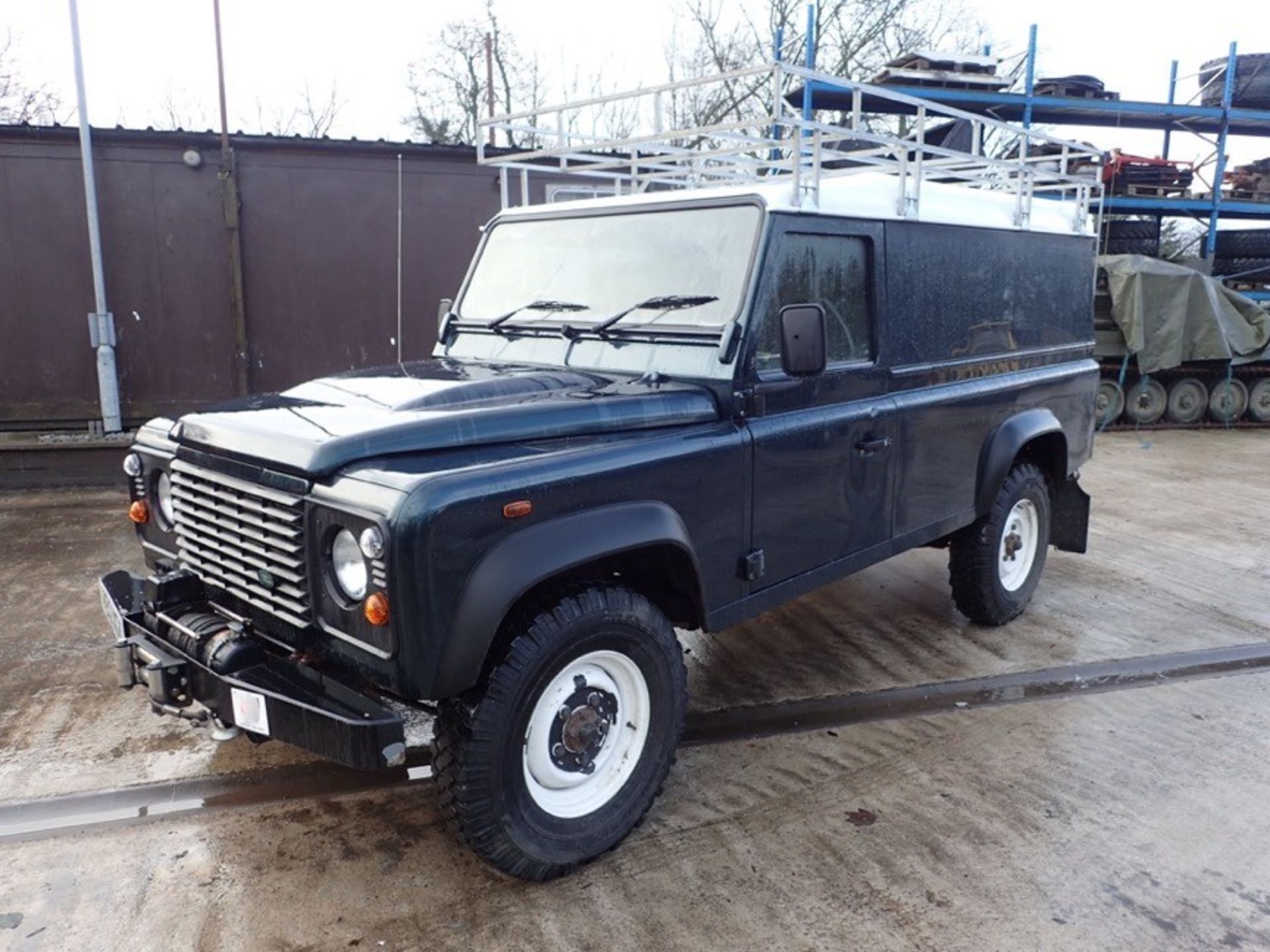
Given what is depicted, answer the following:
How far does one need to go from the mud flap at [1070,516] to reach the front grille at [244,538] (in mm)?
4536

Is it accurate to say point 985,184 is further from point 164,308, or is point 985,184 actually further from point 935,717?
point 164,308

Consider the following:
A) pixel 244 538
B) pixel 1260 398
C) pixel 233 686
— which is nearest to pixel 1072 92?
pixel 1260 398

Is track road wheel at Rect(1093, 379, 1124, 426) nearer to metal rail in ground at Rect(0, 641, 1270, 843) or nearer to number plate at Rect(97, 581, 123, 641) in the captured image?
metal rail in ground at Rect(0, 641, 1270, 843)

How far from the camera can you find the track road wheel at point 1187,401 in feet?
43.2

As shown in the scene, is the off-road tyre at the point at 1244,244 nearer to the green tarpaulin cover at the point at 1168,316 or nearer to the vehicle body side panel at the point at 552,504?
the green tarpaulin cover at the point at 1168,316

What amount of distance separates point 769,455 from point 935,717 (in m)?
1.57

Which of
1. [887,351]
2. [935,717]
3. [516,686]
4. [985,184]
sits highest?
[985,184]

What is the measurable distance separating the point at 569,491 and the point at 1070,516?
13.2 ft

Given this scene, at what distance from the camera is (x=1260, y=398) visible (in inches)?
531

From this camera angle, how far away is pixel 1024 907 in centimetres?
289

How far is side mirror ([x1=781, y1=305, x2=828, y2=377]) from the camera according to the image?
3.18 meters

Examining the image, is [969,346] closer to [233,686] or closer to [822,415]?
[822,415]

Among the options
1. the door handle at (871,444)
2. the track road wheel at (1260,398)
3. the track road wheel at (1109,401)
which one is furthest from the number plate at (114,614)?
the track road wheel at (1260,398)

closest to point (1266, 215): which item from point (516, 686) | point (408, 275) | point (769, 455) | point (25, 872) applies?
point (408, 275)
